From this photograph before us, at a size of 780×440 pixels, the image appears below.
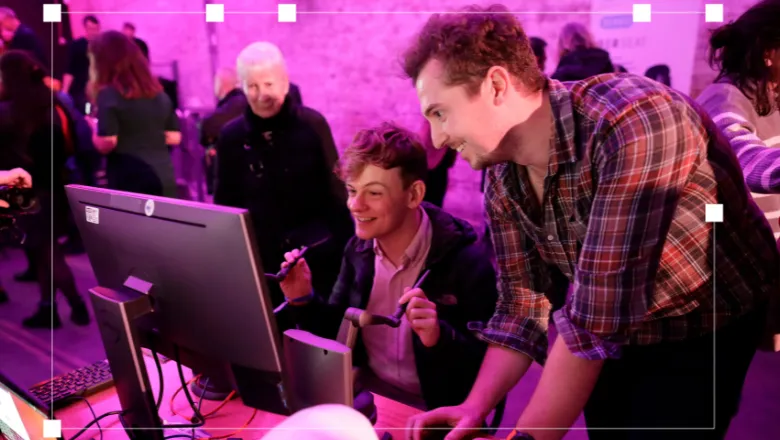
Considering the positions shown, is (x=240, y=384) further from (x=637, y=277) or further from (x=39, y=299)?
(x=39, y=299)

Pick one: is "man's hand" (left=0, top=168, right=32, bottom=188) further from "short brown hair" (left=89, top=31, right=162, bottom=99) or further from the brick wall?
the brick wall

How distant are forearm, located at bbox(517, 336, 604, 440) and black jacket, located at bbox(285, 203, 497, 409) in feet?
1.35

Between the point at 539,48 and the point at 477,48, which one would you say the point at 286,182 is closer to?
the point at 539,48

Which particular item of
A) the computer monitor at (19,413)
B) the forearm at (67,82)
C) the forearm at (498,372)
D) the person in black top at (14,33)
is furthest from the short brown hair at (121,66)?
the forearm at (498,372)

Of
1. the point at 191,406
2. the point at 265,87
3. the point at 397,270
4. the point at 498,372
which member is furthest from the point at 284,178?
the point at 498,372

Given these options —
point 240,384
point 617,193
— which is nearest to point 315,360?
point 240,384

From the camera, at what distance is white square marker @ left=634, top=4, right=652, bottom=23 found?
164 cm

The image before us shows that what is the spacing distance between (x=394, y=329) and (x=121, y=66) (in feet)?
6.58

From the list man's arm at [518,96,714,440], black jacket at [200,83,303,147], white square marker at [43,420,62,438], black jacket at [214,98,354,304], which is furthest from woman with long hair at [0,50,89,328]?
man's arm at [518,96,714,440]

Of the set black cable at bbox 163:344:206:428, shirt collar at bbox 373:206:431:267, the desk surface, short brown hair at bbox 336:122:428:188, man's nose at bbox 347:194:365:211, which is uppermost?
short brown hair at bbox 336:122:428:188

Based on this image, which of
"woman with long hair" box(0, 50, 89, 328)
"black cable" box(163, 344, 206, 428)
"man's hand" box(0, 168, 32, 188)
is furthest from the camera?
"woman with long hair" box(0, 50, 89, 328)

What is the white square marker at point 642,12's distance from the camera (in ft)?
5.38

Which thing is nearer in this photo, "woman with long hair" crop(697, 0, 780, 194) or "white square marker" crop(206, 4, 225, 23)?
"woman with long hair" crop(697, 0, 780, 194)

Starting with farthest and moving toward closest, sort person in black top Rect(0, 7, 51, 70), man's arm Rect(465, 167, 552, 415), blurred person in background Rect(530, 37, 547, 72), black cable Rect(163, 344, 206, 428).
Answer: person in black top Rect(0, 7, 51, 70) < blurred person in background Rect(530, 37, 547, 72) < man's arm Rect(465, 167, 552, 415) < black cable Rect(163, 344, 206, 428)
